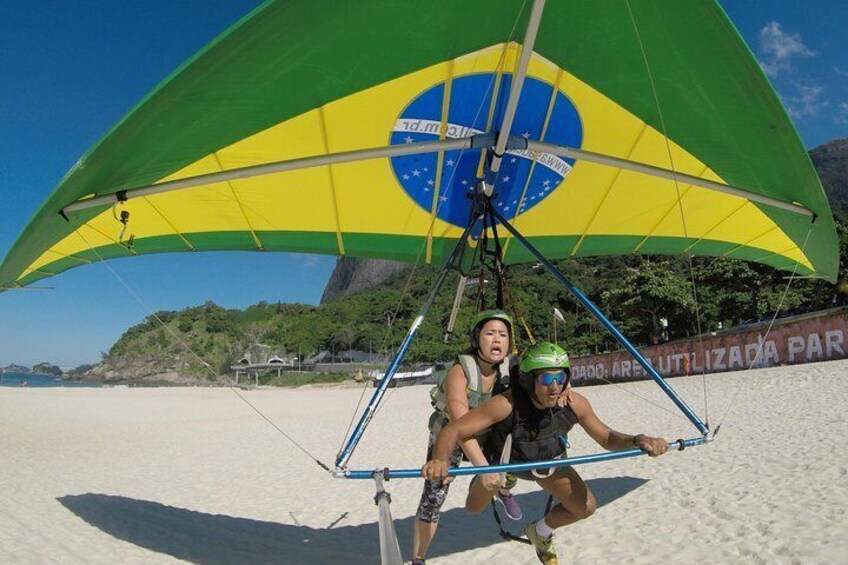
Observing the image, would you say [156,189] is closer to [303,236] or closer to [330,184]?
[330,184]

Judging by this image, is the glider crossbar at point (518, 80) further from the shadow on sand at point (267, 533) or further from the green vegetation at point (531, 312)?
the shadow on sand at point (267, 533)

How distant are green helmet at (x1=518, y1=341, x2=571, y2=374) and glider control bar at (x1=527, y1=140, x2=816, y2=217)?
166 centimetres

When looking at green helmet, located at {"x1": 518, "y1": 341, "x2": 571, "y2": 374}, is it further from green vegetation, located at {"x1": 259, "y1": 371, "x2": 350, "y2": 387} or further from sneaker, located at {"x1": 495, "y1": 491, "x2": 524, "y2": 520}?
green vegetation, located at {"x1": 259, "y1": 371, "x2": 350, "y2": 387}

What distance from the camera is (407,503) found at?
23.5ft

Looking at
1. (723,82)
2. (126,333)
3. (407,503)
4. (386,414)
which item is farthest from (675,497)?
(126,333)

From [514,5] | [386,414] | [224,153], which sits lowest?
[386,414]

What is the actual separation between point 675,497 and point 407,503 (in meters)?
3.43

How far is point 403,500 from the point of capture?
24.0ft

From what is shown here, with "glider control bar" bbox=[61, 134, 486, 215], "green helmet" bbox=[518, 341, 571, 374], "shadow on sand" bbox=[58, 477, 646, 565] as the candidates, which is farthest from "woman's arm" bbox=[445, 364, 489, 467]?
"shadow on sand" bbox=[58, 477, 646, 565]

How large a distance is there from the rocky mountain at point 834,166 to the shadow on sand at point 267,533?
4267 inches

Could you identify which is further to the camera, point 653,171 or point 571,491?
point 653,171

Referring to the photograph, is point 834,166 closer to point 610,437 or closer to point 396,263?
point 396,263

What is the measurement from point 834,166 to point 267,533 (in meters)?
122

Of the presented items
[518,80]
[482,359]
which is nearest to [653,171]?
[518,80]
